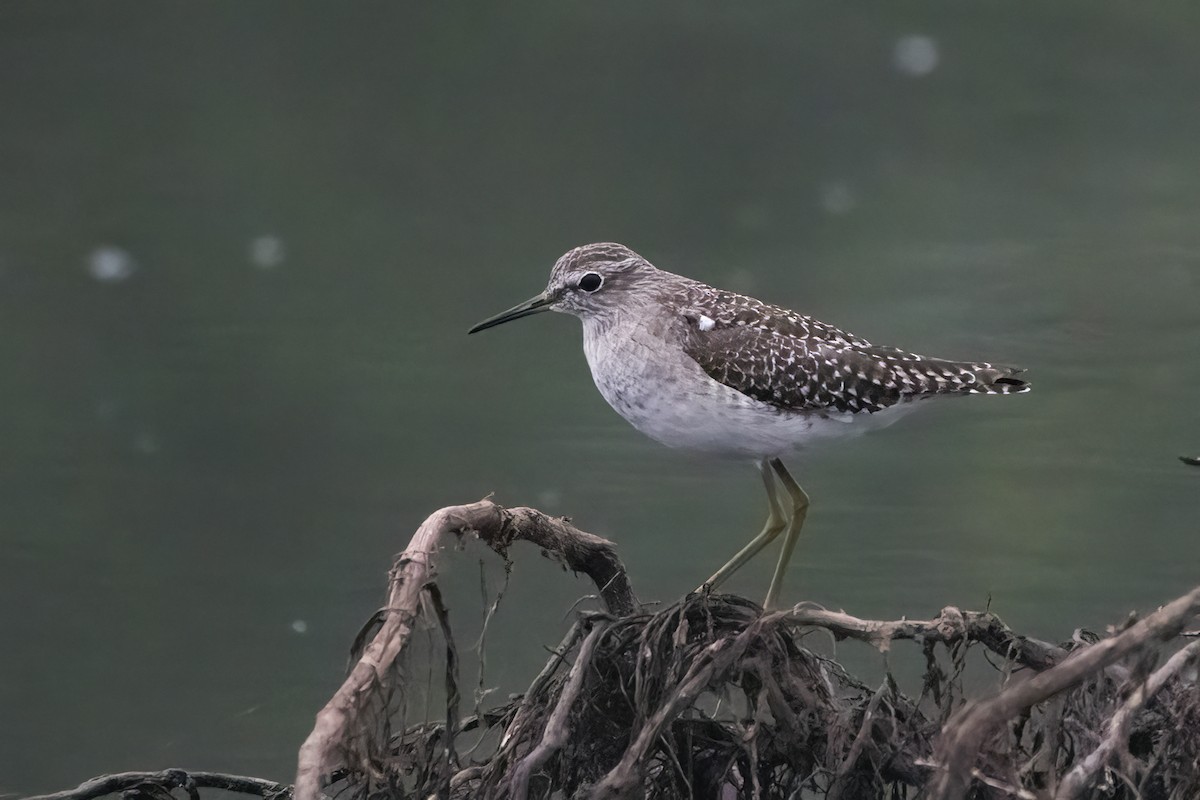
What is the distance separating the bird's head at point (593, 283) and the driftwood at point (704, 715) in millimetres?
697

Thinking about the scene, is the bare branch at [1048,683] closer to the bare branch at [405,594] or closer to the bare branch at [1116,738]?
the bare branch at [1116,738]

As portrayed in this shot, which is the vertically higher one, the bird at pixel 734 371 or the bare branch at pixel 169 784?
the bird at pixel 734 371

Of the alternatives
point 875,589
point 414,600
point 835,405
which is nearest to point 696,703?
point 414,600

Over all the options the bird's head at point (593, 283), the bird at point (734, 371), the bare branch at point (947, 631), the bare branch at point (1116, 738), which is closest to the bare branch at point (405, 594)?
the bird at point (734, 371)

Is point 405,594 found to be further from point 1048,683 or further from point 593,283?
point 593,283

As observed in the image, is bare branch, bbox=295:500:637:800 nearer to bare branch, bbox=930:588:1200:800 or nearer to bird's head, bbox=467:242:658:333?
bird's head, bbox=467:242:658:333

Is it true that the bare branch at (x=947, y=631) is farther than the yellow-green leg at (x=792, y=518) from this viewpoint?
No

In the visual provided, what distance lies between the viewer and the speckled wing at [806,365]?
289 centimetres

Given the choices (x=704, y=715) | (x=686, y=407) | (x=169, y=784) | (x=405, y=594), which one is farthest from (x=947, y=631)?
(x=169, y=784)

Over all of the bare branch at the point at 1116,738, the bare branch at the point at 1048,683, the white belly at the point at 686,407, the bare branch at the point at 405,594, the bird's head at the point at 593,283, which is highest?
the bird's head at the point at 593,283

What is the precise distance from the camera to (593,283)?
3.05 meters

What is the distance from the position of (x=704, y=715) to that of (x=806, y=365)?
37.4 inches

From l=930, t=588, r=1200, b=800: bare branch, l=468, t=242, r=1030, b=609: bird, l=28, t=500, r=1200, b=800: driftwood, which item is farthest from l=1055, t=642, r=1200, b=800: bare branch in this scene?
l=468, t=242, r=1030, b=609: bird

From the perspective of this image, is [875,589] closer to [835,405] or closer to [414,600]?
[835,405]
